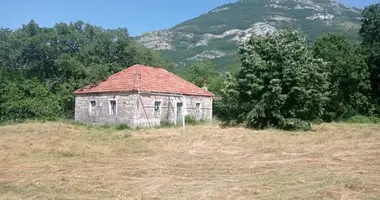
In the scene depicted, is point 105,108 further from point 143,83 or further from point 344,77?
point 344,77

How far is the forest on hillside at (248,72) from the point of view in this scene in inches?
846

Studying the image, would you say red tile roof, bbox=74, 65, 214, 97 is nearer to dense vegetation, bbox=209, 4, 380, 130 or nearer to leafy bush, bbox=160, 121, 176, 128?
leafy bush, bbox=160, 121, 176, 128

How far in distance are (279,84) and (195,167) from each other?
38.2ft

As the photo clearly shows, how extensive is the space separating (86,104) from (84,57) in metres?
7.16

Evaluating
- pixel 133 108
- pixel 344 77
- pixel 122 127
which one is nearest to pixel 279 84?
pixel 133 108

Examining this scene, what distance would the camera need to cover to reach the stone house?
23.8m

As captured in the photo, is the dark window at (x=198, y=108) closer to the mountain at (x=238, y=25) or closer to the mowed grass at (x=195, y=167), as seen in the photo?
the mowed grass at (x=195, y=167)

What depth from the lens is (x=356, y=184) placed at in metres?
7.90

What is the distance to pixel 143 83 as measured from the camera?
24625 mm

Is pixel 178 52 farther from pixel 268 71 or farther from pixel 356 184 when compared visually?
pixel 356 184

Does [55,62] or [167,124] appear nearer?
[167,124]

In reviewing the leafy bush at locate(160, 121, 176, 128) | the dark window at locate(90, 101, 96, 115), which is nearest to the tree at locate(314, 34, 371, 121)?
the leafy bush at locate(160, 121, 176, 128)

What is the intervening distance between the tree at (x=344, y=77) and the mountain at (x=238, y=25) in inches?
1874

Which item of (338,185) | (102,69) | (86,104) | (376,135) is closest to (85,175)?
(338,185)
